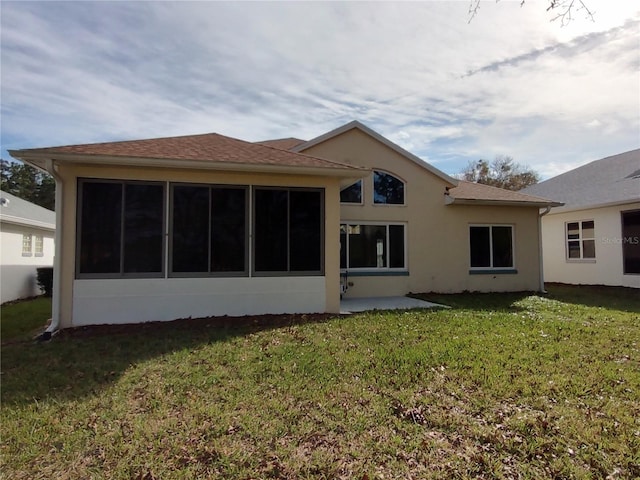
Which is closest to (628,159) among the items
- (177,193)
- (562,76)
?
(562,76)

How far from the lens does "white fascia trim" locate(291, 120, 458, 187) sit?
39.5 ft

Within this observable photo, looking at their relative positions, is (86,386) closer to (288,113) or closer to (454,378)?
(454,378)

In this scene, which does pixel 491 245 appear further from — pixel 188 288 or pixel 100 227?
pixel 100 227

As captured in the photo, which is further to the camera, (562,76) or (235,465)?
(562,76)

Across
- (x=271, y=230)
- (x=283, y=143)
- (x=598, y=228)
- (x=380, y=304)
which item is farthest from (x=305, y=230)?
(x=598, y=228)

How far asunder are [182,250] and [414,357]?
5200 mm

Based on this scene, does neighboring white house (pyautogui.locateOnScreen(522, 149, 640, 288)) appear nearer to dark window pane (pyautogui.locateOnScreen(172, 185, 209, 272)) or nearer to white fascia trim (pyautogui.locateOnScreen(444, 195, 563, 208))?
white fascia trim (pyautogui.locateOnScreen(444, 195, 563, 208))

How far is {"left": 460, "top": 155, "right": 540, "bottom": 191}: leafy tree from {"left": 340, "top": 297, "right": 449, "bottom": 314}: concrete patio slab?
94.5ft

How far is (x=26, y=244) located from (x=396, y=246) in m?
13.9

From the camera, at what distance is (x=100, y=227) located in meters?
7.59

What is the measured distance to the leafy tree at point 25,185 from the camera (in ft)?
106

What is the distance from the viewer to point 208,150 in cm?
846

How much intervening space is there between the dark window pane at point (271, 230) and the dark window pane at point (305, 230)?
161mm

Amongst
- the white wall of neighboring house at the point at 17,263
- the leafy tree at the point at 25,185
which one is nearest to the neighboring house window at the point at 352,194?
the white wall of neighboring house at the point at 17,263
